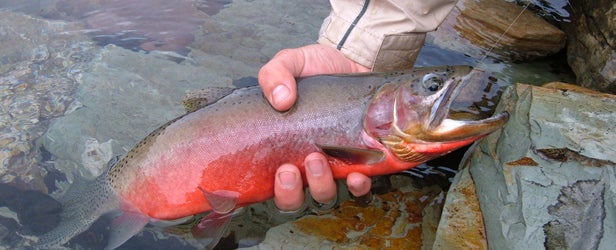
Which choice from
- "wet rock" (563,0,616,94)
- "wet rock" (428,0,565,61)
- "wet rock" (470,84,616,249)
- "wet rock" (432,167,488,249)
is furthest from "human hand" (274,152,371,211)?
"wet rock" (428,0,565,61)

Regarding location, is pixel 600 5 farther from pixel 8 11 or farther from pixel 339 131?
pixel 8 11

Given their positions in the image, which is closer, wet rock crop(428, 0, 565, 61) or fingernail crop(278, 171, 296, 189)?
fingernail crop(278, 171, 296, 189)

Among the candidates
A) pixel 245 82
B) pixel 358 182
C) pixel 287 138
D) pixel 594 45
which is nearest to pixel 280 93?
pixel 287 138

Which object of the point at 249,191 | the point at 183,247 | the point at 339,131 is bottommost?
the point at 183,247

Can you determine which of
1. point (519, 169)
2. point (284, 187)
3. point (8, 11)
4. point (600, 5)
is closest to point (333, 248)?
point (284, 187)

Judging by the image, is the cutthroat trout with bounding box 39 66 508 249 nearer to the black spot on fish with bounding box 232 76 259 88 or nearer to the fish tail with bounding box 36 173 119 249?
the fish tail with bounding box 36 173 119 249
